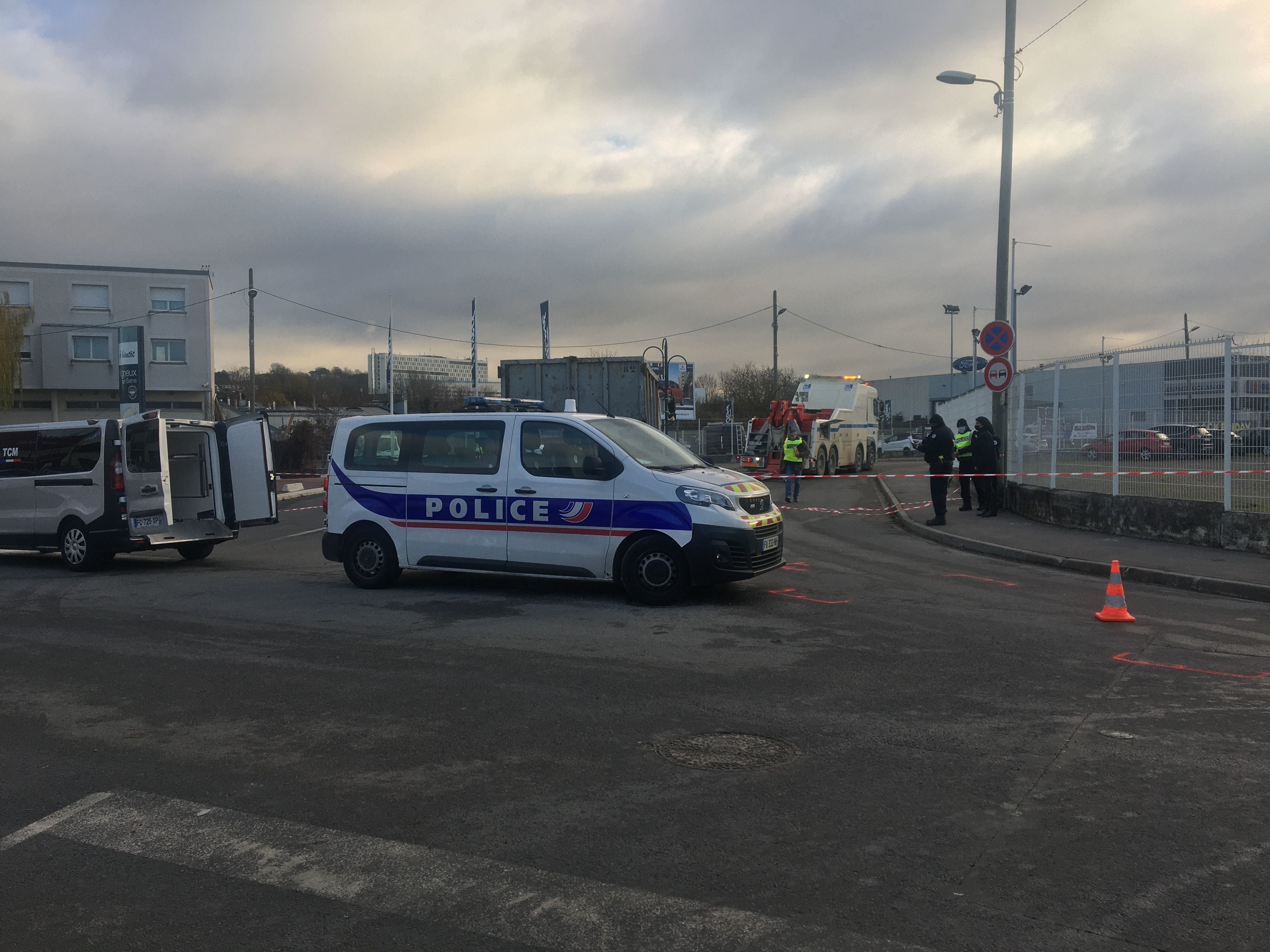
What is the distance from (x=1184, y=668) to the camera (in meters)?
6.92

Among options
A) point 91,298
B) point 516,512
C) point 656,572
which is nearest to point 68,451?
point 516,512

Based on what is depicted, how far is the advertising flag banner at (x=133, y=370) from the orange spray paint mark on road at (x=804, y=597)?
26.0m

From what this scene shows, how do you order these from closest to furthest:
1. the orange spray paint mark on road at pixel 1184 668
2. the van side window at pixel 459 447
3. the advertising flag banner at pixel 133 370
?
the orange spray paint mark on road at pixel 1184 668 → the van side window at pixel 459 447 → the advertising flag banner at pixel 133 370

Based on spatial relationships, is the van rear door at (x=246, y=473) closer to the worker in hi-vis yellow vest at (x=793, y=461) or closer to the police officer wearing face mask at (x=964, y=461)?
the police officer wearing face mask at (x=964, y=461)

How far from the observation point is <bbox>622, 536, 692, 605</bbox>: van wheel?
30.7 feet

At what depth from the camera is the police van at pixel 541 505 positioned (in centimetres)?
936

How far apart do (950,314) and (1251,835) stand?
63.7m

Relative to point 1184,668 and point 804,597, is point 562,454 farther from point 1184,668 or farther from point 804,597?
point 1184,668

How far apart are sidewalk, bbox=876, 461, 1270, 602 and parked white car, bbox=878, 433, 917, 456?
141 feet

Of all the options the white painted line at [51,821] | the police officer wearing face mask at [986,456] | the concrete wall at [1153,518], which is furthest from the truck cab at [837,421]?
the white painted line at [51,821]

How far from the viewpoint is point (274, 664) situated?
7301 mm

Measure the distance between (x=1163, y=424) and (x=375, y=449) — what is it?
1032cm

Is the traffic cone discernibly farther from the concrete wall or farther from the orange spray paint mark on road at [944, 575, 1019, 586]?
the concrete wall

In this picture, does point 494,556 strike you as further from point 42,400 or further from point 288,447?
point 42,400
